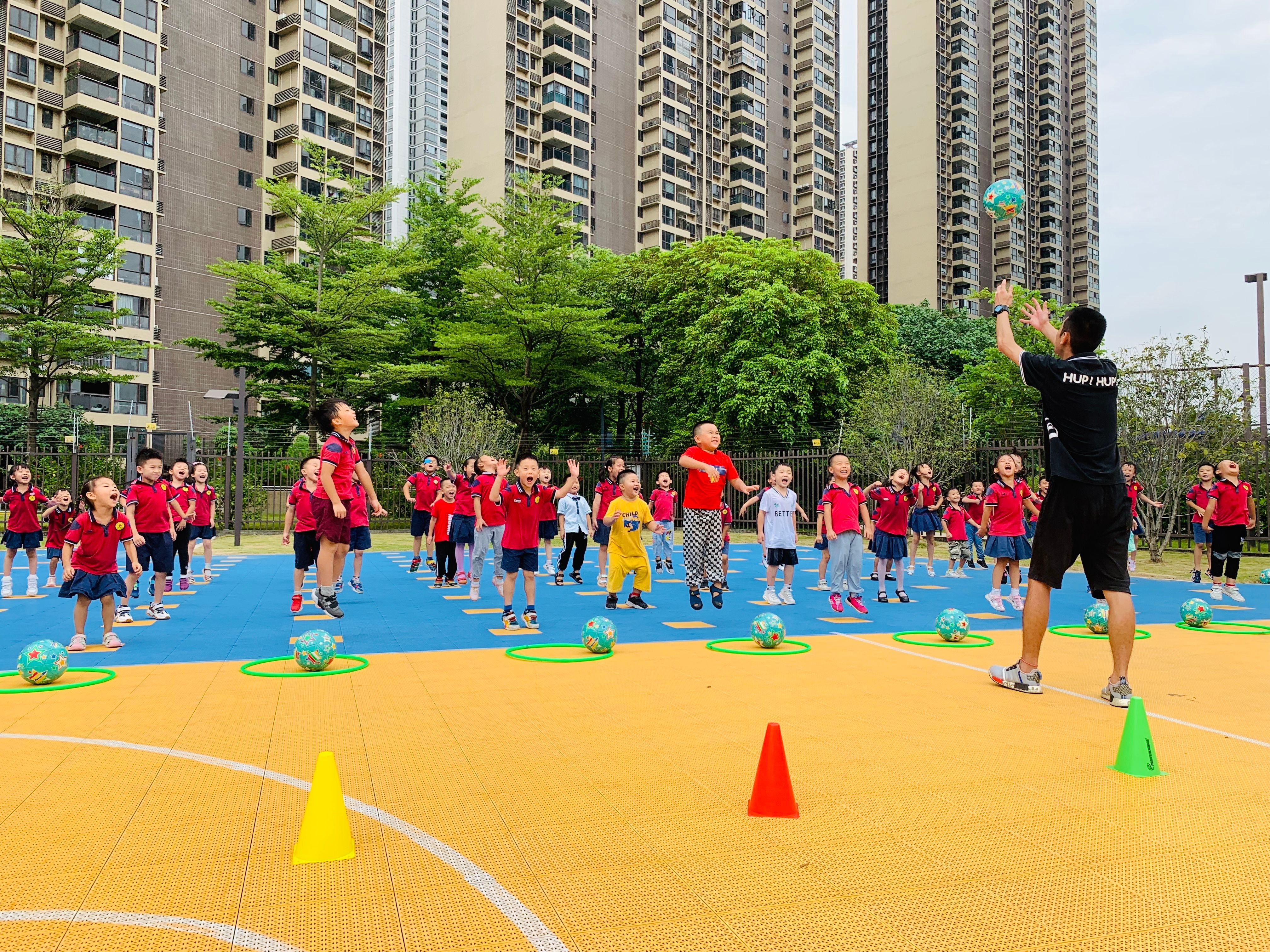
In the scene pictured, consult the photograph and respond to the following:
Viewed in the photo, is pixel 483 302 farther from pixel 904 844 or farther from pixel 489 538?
pixel 904 844

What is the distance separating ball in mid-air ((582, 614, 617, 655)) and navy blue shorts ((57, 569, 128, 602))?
13.4ft

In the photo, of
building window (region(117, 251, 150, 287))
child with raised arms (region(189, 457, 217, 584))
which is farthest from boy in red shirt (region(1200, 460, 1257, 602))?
building window (region(117, 251, 150, 287))

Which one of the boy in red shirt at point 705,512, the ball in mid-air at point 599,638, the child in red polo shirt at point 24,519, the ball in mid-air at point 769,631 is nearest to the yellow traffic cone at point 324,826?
the ball in mid-air at point 599,638

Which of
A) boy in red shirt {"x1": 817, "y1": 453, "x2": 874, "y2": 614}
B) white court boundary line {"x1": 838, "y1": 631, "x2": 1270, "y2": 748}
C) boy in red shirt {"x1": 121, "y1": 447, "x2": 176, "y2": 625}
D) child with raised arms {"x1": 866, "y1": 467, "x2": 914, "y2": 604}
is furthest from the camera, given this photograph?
child with raised arms {"x1": 866, "y1": 467, "x2": 914, "y2": 604}

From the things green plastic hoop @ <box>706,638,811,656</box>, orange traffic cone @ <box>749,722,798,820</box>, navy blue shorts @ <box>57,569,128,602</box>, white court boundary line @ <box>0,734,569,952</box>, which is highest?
navy blue shorts @ <box>57,569,128,602</box>

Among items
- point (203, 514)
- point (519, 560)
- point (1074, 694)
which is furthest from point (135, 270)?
point (1074, 694)

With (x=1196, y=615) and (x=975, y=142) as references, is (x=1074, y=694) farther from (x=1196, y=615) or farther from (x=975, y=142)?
(x=975, y=142)

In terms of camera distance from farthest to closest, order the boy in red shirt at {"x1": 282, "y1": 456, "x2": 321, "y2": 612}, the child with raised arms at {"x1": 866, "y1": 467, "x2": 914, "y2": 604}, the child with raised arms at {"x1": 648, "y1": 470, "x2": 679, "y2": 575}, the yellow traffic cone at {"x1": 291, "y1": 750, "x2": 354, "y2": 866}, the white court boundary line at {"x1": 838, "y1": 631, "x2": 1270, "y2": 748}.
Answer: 1. the child with raised arms at {"x1": 648, "y1": 470, "x2": 679, "y2": 575}
2. the child with raised arms at {"x1": 866, "y1": 467, "x2": 914, "y2": 604}
3. the boy in red shirt at {"x1": 282, "y1": 456, "x2": 321, "y2": 612}
4. the white court boundary line at {"x1": 838, "y1": 631, "x2": 1270, "y2": 748}
5. the yellow traffic cone at {"x1": 291, "y1": 750, "x2": 354, "y2": 866}

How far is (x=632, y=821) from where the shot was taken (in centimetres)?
353

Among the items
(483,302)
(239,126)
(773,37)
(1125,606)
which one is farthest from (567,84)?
(1125,606)

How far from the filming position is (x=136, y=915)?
270 cm

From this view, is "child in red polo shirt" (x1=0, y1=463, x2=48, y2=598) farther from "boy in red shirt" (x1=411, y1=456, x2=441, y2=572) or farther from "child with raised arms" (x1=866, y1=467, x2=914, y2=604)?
"child with raised arms" (x1=866, y1=467, x2=914, y2=604)

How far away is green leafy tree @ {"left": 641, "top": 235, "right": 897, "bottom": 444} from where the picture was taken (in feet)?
99.1

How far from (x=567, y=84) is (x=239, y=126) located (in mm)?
21603
